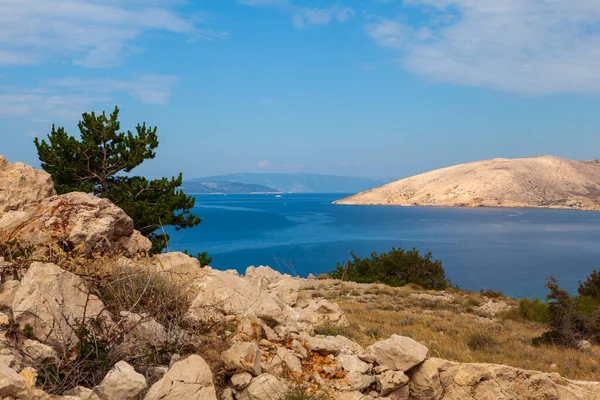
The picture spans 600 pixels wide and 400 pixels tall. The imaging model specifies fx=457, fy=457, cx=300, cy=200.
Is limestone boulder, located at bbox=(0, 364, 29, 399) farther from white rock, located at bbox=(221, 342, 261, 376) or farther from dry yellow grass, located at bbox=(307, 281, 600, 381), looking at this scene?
dry yellow grass, located at bbox=(307, 281, 600, 381)

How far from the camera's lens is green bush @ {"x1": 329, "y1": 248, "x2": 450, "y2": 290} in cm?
2959

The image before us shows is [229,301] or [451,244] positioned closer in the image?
[229,301]

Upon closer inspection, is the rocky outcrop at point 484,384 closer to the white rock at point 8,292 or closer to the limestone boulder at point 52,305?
the limestone boulder at point 52,305

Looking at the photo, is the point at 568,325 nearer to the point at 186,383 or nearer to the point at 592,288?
the point at 592,288

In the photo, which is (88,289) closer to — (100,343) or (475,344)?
(100,343)


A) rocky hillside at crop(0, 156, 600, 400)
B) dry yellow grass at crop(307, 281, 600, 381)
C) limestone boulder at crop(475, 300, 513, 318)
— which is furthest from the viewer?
limestone boulder at crop(475, 300, 513, 318)

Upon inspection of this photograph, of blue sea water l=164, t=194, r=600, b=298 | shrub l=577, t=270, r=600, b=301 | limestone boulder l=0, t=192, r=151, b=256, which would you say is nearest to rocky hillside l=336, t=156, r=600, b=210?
blue sea water l=164, t=194, r=600, b=298

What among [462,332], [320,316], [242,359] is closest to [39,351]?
[242,359]

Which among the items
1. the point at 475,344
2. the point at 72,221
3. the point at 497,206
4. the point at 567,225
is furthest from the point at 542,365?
the point at 497,206

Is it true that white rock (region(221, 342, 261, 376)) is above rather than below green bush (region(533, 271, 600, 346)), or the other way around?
above

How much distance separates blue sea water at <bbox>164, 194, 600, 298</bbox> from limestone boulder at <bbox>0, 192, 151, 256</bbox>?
34.1 m

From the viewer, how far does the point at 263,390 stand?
5461mm

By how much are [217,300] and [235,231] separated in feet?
342

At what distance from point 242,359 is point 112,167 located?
17832 mm
